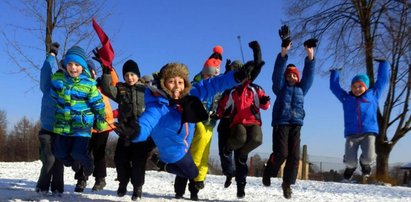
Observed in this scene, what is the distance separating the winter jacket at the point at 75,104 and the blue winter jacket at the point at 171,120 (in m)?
1.05

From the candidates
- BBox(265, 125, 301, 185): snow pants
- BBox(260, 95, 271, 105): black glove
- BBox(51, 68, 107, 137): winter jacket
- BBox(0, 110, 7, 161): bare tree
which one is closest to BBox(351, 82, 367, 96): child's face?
BBox(265, 125, 301, 185): snow pants

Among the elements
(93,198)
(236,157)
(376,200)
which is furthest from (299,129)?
(93,198)

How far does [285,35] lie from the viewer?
588 centimetres

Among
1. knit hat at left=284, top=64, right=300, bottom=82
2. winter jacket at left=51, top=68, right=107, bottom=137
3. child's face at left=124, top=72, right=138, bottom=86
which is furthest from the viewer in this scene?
knit hat at left=284, top=64, right=300, bottom=82

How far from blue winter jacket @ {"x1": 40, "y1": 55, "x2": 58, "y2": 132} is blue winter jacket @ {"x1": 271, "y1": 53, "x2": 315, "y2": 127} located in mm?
2941

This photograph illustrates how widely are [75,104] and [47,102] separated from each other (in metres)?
0.47

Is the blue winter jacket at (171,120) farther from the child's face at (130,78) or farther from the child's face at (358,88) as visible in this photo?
the child's face at (358,88)

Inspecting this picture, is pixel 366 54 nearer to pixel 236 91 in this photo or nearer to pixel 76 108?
pixel 236 91

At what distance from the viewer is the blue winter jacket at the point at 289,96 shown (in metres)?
6.46

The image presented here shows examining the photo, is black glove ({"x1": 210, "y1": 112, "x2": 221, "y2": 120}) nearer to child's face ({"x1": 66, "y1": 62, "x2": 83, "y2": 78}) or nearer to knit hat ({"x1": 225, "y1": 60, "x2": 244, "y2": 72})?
knit hat ({"x1": 225, "y1": 60, "x2": 244, "y2": 72})

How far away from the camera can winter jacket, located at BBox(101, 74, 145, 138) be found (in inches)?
250

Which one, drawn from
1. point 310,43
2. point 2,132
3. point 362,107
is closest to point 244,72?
point 310,43

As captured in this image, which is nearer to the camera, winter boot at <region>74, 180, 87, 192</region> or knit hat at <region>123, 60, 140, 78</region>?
winter boot at <region>74, 180, 87, 192</region>

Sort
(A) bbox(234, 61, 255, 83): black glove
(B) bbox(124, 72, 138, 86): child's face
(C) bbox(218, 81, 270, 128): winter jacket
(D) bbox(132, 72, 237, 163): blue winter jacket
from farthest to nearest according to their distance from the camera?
(B) bbox(124, 72, 138, 86): child's face → (C) bbox(218, 81, 270, 128): winter jacket → (D) bbox(132, 72, 237, 163): blue winter jacket → (A) bbox(234, 61, 255, 83): black glove
